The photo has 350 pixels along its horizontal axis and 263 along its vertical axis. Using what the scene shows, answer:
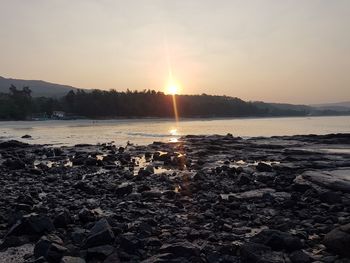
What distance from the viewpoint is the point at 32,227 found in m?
11.3

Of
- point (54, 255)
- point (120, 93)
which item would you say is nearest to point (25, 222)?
point (54, 255)

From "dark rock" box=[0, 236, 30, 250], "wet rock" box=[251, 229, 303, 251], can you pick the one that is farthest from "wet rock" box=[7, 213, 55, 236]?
"wet rock" box=[251, 229, 303, 251]

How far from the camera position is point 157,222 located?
41.8 ft

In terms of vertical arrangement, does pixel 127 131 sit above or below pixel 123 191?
below

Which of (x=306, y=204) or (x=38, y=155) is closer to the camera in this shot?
(x=306, y=204)

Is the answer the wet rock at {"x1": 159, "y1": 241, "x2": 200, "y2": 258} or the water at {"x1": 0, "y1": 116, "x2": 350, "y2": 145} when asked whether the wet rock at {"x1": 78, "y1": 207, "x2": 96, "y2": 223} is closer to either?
the wet rock at {"x1": 159, "y1": 241, "x2": 200, "y2": 258}

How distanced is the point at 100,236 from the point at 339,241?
18.2 feet

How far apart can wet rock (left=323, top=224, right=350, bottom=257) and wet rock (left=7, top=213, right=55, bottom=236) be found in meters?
7.07

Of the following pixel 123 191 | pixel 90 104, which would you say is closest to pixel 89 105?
Result: pixel 90 104

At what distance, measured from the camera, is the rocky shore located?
31.5 ft

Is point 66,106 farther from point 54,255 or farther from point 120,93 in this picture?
point 54,255

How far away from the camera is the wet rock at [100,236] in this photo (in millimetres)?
10312

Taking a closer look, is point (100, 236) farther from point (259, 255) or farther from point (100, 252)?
point (259, 255)

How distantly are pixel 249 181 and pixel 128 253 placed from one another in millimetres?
11620
